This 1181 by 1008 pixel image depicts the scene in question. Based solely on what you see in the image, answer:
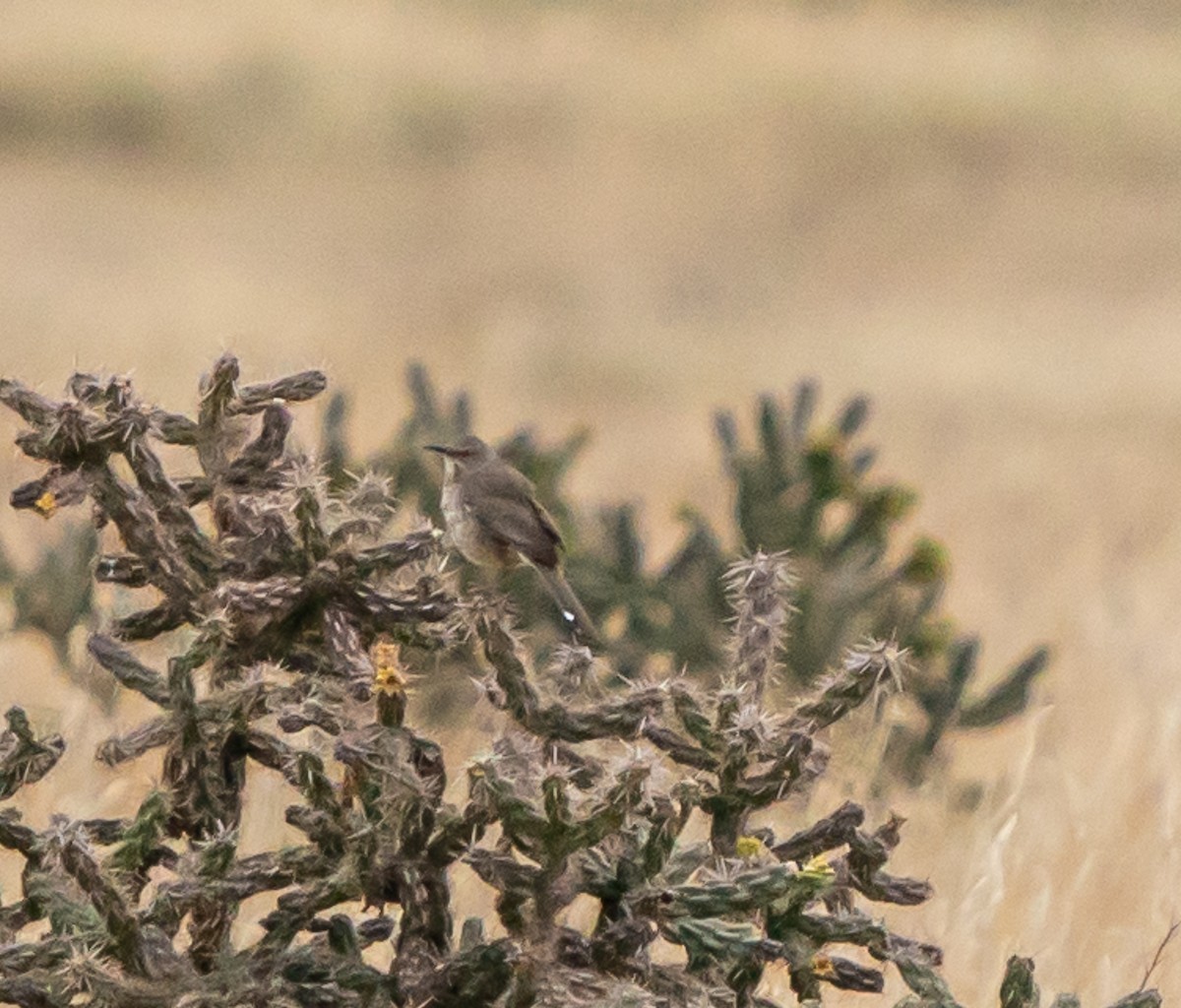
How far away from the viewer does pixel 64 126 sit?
3177cm

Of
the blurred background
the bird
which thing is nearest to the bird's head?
the bird

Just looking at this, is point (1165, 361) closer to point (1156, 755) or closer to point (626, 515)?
point (626, 515)

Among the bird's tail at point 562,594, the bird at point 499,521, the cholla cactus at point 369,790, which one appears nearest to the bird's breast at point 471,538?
the bird at point 499,521

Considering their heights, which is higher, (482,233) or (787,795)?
(482,233)

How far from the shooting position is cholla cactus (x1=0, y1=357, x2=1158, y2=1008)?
10.8 feet

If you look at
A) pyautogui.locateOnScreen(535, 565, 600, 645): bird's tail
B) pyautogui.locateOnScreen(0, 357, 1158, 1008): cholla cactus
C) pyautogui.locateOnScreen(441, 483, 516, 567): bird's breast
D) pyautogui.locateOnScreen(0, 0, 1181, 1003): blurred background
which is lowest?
pyautogui.locateOnScreen(0, 357, 1158, 1008): cholla cactus

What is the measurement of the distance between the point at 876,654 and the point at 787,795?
0.21 m

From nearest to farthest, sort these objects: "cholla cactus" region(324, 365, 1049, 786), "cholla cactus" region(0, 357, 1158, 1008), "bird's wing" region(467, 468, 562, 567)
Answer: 1. "cholla cactus" region(0, 357, 1158, 1008)
2. "bird's wing" region(467, 468, 562, 567)
3. "cholla cactus" region(324, 365, 1049, 786)

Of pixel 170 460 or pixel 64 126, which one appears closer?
pixel 170 460

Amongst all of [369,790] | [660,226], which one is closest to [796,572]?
[369,790]

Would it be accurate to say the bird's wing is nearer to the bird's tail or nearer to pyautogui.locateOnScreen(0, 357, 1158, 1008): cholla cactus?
the bird's tail

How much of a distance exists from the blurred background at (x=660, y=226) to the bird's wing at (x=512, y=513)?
20.1ft

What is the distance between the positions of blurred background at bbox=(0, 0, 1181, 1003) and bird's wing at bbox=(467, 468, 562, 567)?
6.13 m

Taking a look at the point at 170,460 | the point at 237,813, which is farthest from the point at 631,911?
the point at 170,460
